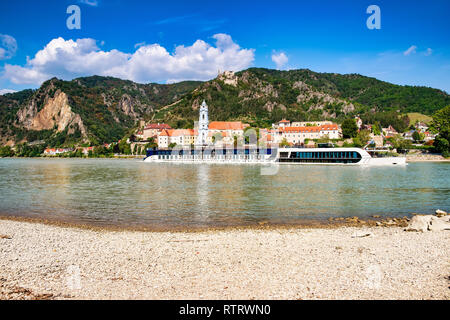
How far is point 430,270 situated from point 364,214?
9634 mm

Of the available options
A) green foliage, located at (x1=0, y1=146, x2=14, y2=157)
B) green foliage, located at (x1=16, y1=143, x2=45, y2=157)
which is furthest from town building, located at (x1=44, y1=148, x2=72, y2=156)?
green foliage, located at (x1=0, y1=146, x2=14, y2=157)

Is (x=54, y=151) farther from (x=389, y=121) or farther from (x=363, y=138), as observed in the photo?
(x=389, y=121)

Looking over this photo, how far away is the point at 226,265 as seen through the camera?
870 centimetres

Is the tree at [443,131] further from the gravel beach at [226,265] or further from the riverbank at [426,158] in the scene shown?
the gravel beach at [226,265]

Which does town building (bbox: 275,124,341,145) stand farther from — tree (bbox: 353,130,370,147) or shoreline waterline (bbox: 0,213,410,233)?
shoreline waterline (bbox: 0,213,410,233)

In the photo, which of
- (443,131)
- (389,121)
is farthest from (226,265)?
(389,121)

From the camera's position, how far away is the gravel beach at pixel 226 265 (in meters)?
6.84

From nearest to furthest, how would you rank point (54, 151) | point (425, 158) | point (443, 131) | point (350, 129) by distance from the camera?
point (443, 131) → point (425, 158) → point (350, 129) → point (54, 151)

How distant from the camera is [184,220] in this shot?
1602 centimetres

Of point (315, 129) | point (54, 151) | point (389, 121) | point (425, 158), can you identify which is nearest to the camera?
point (425, 158)

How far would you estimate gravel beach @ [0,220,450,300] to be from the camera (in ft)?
22.4

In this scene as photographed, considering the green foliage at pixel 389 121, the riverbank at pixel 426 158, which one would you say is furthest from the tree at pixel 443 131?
the green foliage at pixel 389 121

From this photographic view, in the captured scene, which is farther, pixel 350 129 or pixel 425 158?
pixel 350 129
